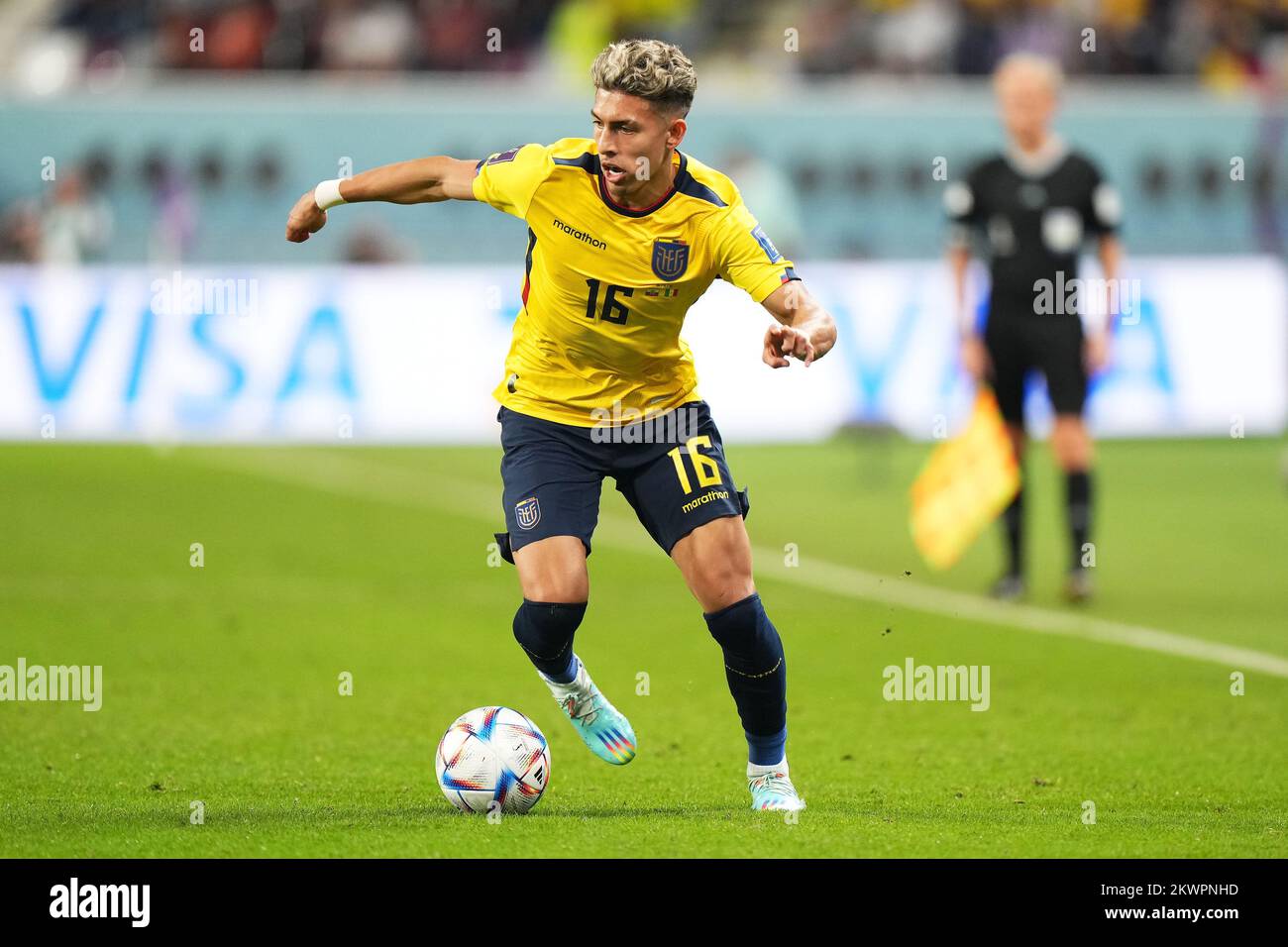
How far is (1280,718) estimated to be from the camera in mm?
8367

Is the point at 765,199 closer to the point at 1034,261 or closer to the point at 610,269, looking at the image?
the point at 1034,261

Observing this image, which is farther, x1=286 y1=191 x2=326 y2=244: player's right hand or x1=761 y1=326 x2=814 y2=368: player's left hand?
x1=286 y1=191 x2=326 y2=244: player's right hand

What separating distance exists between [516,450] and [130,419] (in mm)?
12032

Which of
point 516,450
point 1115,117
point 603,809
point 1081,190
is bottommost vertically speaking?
point 603,809

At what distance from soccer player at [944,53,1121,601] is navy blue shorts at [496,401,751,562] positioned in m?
5.17

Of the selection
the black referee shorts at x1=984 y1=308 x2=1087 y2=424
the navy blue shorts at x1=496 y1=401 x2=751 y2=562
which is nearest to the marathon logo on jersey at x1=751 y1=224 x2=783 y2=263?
the navy blue shorts at x1=496 y1=401 x2=751 y2=562

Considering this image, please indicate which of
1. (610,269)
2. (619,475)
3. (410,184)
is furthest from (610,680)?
(410,184)

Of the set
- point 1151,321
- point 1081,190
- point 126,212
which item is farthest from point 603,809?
point 126,212

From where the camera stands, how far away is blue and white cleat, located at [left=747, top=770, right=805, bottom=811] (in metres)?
6.44

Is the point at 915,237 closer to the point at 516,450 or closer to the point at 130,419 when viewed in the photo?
the point at 130,419

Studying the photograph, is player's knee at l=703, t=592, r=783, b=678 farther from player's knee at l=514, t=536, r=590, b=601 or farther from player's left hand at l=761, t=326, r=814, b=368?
player's left hand at l=761, t=326, r=814, b=368

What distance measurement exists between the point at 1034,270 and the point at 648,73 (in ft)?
19.8

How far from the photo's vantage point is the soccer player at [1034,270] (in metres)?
11.5

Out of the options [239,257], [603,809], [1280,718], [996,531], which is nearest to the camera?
[603,809]
